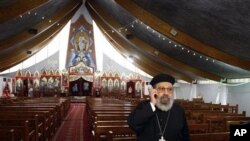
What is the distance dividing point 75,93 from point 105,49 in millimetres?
4640

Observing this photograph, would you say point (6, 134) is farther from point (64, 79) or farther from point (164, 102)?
point (64, 79)

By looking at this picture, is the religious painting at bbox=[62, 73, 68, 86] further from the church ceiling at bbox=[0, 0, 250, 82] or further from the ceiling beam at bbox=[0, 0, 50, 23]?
the ceiling beam at bbox=[0, 0, 50, 23]

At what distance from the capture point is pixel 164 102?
8.70 feet

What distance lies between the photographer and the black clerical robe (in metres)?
2.75

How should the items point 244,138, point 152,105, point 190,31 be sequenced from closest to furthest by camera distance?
1. point 244,138
2. point 152,105
3. point 190,31

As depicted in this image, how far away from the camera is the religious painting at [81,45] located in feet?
97.9

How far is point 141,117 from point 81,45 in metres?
27.8

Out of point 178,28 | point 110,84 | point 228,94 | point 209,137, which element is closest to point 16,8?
point 178,28

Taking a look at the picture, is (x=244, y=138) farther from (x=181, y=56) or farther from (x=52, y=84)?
(x=52, y=84)

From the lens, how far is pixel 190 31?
11188 mm

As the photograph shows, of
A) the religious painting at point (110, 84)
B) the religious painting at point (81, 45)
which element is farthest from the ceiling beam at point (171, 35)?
the religious painting at point (81, 45)

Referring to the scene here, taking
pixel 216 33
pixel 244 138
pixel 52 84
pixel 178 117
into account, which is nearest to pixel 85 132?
pixel 216 33

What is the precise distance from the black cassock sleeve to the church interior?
0.77 metres

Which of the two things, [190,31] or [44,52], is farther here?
[44,52]
